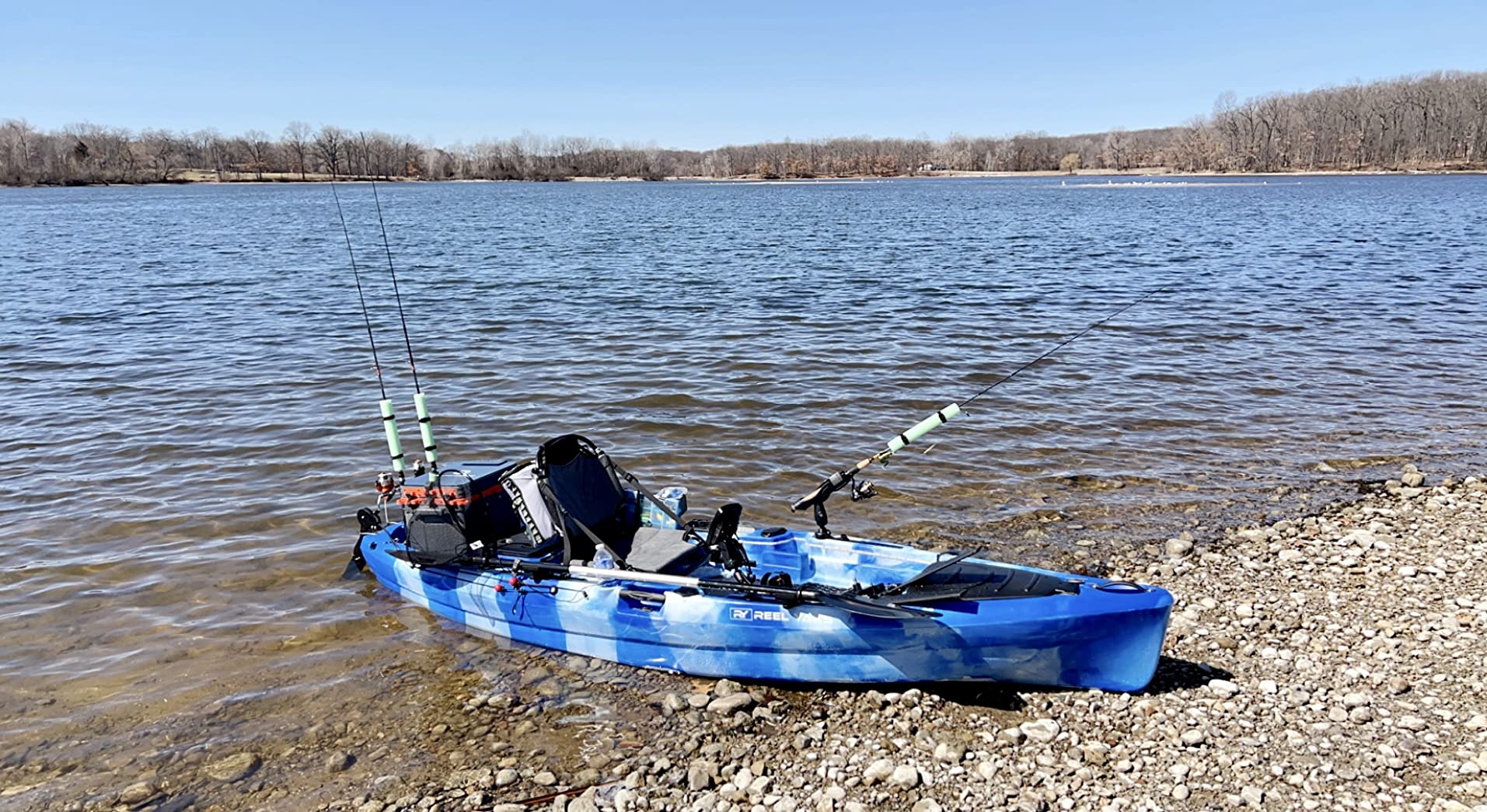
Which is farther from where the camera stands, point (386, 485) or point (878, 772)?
point (386, 485)

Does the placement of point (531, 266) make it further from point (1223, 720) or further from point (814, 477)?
point (1223, 720)

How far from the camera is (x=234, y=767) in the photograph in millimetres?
6461

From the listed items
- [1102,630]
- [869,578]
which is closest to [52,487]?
[869,578]

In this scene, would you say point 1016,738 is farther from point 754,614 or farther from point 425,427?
point 425,427

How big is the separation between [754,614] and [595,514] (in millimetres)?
2209

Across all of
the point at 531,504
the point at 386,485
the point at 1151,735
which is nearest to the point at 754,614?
the point at 531,504

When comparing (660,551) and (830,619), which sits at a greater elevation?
(660,551)

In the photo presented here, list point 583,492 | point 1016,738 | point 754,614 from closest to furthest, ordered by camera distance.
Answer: point 1016,738, point 754,614, point 583,492

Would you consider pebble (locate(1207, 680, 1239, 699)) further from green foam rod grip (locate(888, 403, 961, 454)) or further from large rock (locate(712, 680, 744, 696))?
large rock (locate(712, 680, 744, 696))

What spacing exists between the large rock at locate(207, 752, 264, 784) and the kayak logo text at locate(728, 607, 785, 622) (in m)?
3.58

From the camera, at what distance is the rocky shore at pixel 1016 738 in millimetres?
5473

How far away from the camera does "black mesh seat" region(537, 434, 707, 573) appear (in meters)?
8.12

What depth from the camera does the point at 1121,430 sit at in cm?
1381

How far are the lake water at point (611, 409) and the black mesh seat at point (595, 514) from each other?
1.28 metres
